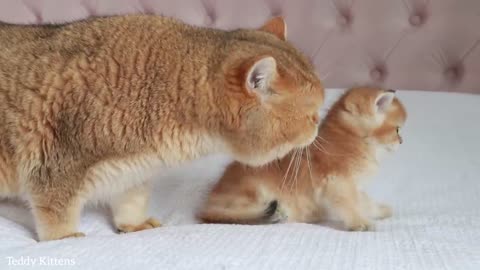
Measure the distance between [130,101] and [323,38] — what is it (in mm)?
1234

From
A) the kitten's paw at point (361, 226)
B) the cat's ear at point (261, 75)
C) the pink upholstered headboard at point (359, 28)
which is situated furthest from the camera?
the pink upholstered headboard at point (359, 28)

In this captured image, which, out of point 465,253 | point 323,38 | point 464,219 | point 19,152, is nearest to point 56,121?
point 19,152

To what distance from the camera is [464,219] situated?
4.77 feet

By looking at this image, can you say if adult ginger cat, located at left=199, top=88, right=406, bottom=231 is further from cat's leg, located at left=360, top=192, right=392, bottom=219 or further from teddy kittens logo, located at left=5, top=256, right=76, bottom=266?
teddy kittens logo, located at left=5, top=256, right=76, bottom=266

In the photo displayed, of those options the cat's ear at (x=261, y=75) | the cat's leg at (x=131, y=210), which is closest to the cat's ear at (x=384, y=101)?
the cat's ear at (x=261, y=75)

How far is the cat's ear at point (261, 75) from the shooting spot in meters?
1.20

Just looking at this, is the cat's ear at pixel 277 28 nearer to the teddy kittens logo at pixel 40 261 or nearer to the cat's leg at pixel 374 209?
the cat's leg at pixel 374 209

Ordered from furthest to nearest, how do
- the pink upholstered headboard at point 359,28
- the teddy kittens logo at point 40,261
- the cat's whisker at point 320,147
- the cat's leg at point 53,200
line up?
the pink upholstered headboard at point 359,28
the cat's whisker at point 320,147
the cat's leg at point 53,200
the teddy kittens logo at point 40,261

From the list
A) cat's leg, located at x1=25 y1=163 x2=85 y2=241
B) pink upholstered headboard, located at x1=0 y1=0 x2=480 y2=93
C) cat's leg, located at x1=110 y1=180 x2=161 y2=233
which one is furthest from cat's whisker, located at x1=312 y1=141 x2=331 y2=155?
pink upholstered headboard, located at x1=0 y1=0 x2=480 y2=93

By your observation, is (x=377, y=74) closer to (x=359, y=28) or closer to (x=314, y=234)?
(x=359, y=28)

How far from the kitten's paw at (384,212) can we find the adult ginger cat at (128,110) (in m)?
0.34

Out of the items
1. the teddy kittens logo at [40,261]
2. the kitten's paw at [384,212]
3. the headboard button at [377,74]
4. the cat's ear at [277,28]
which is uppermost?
the cat's ear at [277,28]

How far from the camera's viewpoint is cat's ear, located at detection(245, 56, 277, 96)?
3.93ft

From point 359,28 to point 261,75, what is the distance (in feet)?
3.97
